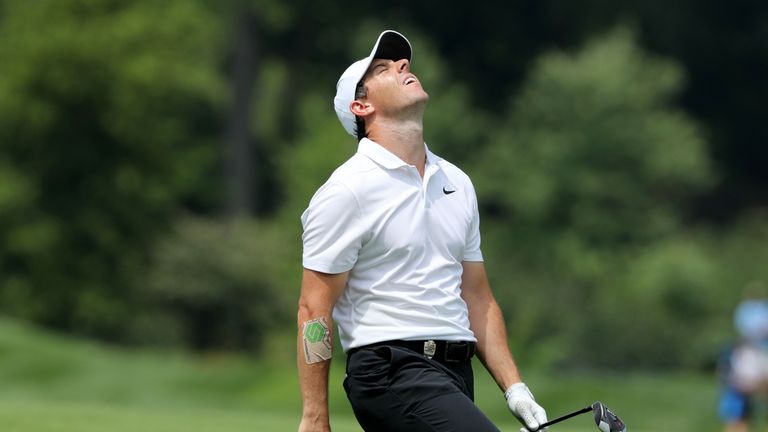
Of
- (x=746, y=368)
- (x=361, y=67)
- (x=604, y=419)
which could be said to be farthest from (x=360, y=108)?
(x=746, y=368)

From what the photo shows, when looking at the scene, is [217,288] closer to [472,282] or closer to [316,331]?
[472,282]

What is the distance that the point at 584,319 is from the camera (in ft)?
111

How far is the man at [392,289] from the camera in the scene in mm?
5367

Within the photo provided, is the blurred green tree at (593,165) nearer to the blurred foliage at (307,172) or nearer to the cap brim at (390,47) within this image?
the blurred foliage at (307,172)

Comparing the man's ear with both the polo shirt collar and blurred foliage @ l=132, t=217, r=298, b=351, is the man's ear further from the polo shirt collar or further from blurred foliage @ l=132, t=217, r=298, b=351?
blurred foliage @ l=132, t=217, r=298, b=351

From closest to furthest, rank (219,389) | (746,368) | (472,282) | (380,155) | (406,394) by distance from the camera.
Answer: (406,394) → (380,155) → (472,282) → (746,368) → (219,389)

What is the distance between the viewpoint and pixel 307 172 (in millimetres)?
44938

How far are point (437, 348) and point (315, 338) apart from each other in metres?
0.40

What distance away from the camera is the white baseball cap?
575cm

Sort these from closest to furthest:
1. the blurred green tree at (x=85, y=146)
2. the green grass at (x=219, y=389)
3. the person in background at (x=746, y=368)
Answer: the person in background at (x=746, y=368)
the green grass at (x=219, y=389)
the blurred green tree at (x=85, y=146)

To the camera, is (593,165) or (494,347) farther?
(593,165)

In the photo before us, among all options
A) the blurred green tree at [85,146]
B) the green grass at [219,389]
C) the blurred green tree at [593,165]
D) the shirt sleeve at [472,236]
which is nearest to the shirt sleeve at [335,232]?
the shirt sleeve at [472,236]

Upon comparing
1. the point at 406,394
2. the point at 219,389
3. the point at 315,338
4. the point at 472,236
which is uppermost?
the point at 219,389

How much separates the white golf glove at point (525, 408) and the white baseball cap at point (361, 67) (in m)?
1.09
